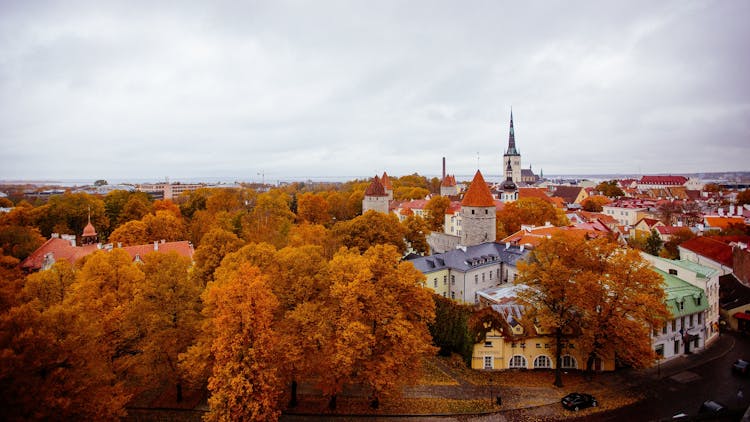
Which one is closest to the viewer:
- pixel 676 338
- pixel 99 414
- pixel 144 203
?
pixel 99 414

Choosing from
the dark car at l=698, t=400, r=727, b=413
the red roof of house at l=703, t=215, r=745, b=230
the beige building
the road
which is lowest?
the road

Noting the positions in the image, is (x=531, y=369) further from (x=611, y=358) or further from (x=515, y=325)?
(x=611, y=358)

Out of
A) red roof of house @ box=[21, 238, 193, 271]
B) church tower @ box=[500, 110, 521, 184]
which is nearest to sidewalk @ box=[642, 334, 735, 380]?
red roof of house @ box=[21, 238, 193, 271]

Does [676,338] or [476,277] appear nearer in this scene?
[676,338]

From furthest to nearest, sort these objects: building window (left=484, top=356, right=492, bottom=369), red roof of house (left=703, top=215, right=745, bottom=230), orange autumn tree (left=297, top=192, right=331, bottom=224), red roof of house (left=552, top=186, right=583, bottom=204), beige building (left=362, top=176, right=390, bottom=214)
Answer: red roof of house (left=552, top=186, right=583, bottom=204) → orange autumn tree (left=297, top=192, right=331, bottom=224) → beige building (left=362, top=176, right=390, bottom=214) → red roof of house (left=703, top=215, right=745, bottom=230) → building window (left=484, top=356, right=492, bottom=369)

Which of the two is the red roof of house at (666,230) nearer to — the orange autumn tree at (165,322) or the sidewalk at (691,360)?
the sidewalk at (691,360)

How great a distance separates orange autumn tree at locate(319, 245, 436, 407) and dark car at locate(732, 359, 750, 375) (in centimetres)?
1550

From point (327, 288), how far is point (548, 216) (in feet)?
129

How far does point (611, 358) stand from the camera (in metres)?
20.4

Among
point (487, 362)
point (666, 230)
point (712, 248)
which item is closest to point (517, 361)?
point (487, 362)

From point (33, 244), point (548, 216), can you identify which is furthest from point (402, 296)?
point (548, 216)

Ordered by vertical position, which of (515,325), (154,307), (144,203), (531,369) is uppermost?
(144,203)

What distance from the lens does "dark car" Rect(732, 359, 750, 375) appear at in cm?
1978

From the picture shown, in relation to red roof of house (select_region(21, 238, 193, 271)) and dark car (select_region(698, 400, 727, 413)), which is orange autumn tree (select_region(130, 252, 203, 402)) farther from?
dark car (select_region(698, 400, 727, 413))
